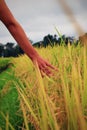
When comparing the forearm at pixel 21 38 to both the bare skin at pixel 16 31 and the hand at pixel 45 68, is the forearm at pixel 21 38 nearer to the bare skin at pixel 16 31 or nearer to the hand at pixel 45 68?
the bare skin at pixel 16 31

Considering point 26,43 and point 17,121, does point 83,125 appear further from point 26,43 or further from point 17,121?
point 17,121

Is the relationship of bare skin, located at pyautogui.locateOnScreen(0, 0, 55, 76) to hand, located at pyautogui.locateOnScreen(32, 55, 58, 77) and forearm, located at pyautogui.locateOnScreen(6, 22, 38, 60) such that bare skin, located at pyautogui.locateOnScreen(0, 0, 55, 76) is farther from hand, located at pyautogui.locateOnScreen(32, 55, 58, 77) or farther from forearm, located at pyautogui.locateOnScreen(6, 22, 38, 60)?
hand, located at pyautogui.locateOnScreen(32, 55, 58, 77)

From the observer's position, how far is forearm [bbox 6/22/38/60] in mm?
2031

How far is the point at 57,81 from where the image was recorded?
1.96 metres

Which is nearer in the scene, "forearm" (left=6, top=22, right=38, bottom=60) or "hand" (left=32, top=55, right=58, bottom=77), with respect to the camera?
"hand" (left=32, top=55, right=58, bottom=77)

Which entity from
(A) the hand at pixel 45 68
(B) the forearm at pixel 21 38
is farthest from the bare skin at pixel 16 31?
(A) the hand at pixel 45 68

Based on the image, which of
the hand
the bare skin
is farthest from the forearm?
the hand

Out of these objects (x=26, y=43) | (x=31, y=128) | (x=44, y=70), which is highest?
(x=26, y=43)

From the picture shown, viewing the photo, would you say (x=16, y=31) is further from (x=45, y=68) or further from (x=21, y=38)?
(x=45, y=68)

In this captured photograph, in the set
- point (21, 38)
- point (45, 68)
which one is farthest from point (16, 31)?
point (45, 68)

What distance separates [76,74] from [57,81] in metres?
0.55

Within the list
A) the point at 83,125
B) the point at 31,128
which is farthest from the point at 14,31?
the point at 83,125

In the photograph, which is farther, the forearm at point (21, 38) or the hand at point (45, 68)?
the forearm at point (21, 38)

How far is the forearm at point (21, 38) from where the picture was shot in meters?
2.03
